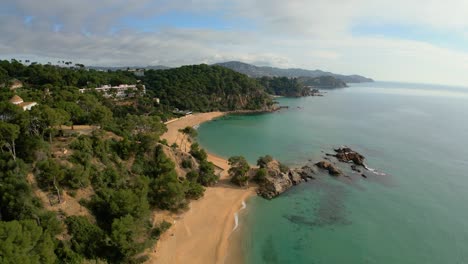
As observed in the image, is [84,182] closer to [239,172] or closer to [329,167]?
[239,172]

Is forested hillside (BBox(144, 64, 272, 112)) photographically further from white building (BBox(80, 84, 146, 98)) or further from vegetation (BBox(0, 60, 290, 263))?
vegetation (BBox(0, 60, 290, 263))

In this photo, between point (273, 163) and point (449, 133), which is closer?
point (273, 163)

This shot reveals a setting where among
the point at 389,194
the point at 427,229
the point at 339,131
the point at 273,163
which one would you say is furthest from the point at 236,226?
the point at 339,131

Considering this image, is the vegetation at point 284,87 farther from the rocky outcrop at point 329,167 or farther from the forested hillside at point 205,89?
the rocky outcrop at point 329,167

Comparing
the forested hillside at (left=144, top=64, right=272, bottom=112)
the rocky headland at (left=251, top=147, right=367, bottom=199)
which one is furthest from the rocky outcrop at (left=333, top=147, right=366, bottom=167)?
the forested hillside at (left=144, top=64, right=272, bottom=112)

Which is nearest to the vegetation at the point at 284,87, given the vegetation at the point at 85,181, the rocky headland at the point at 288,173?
the rocky headland at the point at 288,173

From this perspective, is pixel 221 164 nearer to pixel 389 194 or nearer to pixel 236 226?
pixel 236 226
